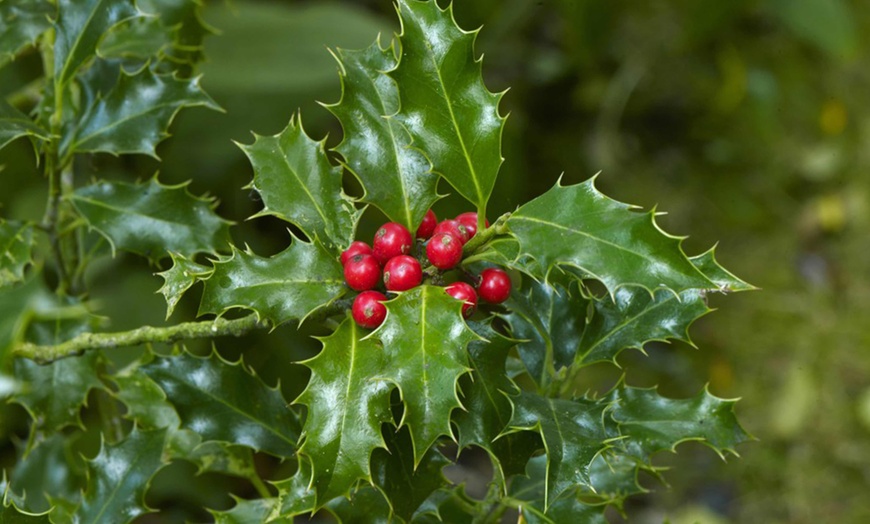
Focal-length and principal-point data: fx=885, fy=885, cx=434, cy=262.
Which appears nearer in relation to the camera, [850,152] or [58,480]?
[58,480]

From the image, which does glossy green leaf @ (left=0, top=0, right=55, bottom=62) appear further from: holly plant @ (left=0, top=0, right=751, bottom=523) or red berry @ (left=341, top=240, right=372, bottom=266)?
red berry @ (left=341, top=240, right=372, bottom=266)

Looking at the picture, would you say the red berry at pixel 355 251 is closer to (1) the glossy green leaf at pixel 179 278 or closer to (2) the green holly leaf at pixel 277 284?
(2) the green holly leaf at pixel 277 284

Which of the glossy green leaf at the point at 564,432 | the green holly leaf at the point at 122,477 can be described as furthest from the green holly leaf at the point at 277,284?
the green holly leaf at the point at 122,477

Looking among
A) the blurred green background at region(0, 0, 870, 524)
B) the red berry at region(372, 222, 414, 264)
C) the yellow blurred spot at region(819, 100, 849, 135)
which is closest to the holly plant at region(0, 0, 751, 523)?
the red berry at region(372, 222, 414, 264)

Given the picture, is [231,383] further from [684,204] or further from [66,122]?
[684,204]

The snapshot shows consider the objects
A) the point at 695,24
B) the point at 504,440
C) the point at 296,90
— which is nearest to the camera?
the point at 504,440

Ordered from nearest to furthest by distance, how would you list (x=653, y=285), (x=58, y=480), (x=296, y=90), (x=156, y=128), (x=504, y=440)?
(x=653, y=285) → (x=504, y=440) → (x=156, y=128) → (x=58, y=480) → (x=296, y=90)

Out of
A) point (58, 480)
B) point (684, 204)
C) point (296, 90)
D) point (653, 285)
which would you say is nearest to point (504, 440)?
point (653, 285)

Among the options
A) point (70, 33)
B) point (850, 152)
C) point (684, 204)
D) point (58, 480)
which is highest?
point (70, 33)
